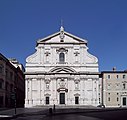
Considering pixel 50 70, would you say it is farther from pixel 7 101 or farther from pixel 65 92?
pixel 7 101

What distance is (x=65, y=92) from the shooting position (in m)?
76.9

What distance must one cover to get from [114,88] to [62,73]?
19.5 m

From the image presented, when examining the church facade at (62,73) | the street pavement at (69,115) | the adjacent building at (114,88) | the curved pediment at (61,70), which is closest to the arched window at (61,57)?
the church facade at (62,73)

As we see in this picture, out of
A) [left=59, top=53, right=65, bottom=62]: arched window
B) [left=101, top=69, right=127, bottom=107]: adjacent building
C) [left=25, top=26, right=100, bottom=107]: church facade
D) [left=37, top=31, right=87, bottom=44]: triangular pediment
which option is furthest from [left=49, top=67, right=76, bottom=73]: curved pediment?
[left=101, top=69, right=127, bottom=107]: adjacent building

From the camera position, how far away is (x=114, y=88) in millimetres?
88312

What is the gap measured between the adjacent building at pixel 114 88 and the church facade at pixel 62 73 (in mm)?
12027

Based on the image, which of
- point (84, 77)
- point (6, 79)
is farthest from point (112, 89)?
point (6, 79)

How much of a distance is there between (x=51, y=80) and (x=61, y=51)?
7992 mm

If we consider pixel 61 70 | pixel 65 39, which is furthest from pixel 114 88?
pixel 65 39

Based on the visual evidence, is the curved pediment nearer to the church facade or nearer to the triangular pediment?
the church facade

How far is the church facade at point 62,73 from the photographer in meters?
76.7

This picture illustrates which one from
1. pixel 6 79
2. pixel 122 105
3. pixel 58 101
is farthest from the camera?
pixel 122 105

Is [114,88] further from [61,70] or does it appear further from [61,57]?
[61,57]

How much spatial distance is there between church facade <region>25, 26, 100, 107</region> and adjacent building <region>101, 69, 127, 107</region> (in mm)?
12027
